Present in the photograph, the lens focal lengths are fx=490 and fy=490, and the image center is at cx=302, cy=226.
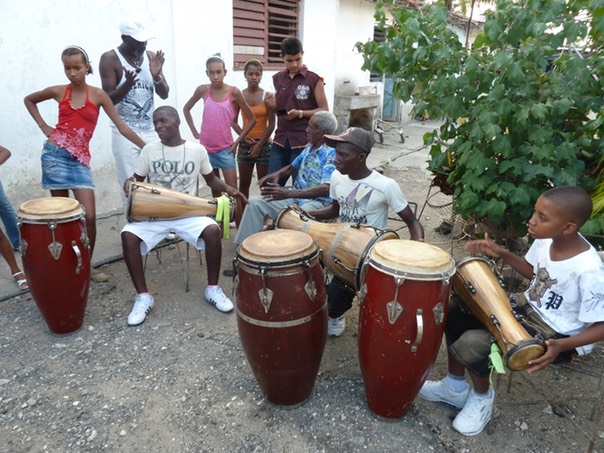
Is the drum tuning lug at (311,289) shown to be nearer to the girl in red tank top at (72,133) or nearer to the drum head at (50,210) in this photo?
the drum head at (50,210)

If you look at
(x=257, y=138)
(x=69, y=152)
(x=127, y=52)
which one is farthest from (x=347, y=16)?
(x=69, y=152)

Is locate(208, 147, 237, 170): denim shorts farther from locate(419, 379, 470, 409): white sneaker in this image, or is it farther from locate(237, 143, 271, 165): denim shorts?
locate(419, 379, 470, 409): white sneaker

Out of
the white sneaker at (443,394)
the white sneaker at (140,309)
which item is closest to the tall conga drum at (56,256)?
the white sneaker at (140,309)

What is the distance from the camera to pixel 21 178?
5160 millimetres

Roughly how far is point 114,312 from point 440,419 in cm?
252

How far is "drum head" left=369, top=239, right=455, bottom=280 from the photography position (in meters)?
2.33

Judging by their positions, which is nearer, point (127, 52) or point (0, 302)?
point (0, 302)

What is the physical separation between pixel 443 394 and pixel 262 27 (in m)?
7.02

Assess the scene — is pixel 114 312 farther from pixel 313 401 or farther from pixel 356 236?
pixel 356 236

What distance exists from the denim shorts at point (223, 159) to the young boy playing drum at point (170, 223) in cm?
103

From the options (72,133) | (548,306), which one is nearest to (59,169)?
(72,133)

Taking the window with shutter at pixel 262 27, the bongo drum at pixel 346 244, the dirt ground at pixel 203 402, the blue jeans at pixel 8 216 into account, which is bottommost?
the dirt ground at pixel 203 402

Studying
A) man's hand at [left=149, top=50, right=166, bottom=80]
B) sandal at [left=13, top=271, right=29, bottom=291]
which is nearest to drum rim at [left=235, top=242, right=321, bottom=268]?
sandal at [left=13, top=271, right=29, bottom=291]

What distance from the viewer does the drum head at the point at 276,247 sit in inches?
97.8
